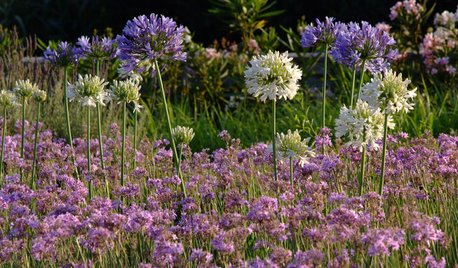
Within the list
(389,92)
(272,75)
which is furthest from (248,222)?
(389,92)

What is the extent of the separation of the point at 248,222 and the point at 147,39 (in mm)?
1255

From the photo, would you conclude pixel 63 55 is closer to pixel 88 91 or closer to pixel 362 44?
pixel 88 91

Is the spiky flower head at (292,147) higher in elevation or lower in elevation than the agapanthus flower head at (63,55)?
lower

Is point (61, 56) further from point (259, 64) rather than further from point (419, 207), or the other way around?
point (419, 207)

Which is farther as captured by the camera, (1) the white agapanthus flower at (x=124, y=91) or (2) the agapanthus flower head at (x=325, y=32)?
(2) the agapanthus flower head at (x=325, y=32)

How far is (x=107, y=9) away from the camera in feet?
40.5

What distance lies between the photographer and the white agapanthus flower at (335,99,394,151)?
3.04m

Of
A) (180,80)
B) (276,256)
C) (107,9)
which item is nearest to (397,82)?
(276,256)

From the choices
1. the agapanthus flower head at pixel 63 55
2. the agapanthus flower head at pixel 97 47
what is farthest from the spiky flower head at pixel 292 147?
the agapanthus flower head at pixel 63 55

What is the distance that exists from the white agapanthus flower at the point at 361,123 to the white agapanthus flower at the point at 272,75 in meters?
0.35

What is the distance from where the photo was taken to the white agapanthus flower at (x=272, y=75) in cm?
318

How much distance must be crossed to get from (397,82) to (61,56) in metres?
2.32

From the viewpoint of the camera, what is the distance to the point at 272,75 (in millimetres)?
3191

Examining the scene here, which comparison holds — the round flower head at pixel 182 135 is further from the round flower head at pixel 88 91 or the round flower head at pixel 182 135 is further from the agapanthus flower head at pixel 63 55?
the agapanthus flower head at pixel 63 55
